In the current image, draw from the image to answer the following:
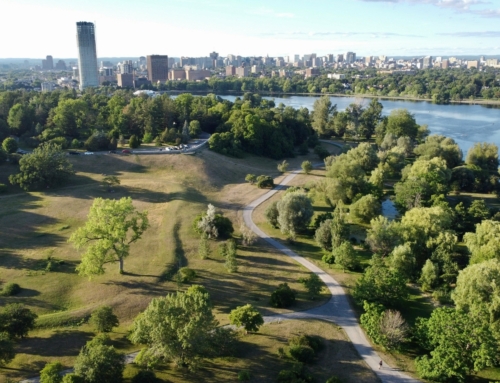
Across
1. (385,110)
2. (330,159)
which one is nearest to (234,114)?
(330,159)

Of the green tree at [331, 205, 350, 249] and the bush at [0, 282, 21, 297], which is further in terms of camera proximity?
the green tree at [331, 205, 350, 249]

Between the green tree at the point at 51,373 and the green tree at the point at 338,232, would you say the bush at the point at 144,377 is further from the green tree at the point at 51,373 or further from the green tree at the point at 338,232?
the green tree at the point at 338,232

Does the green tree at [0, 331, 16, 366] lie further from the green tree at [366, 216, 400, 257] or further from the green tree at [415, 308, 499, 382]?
the green tree at [366, 216, 400, 257]

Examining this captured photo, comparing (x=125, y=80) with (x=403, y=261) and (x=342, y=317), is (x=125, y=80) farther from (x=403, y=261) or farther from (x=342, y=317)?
(x=342, y=317)

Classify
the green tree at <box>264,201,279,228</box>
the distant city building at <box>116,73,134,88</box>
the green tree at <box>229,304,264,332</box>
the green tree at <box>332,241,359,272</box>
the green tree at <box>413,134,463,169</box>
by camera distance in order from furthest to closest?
1. the distant city building at <box>116,73,134,88</box>
2. the green tree at <box>413,134,463,169</box>
3. the green tree at <box>264,201,279,228</box>
4. the green tree at <box>332,241,359,272</box>
5. the green tree at <box>229,304,264,332</box>

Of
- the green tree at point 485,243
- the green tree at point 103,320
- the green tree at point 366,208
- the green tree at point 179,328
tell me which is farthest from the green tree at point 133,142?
the green tree at point 485,243

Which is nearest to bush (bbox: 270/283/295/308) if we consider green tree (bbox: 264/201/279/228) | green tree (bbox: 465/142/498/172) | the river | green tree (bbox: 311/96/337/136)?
green tree (bbox: 264/201/279/228)
